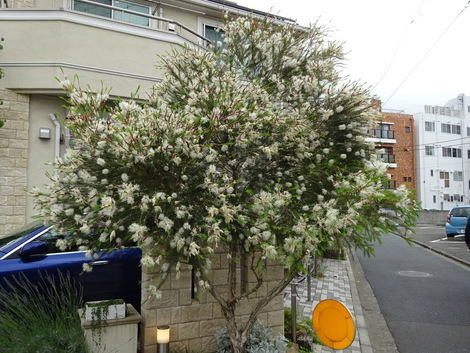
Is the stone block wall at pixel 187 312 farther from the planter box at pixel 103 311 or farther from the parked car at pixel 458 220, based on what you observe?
the parked car at pixel 458 220

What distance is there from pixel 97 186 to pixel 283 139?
1931 mm

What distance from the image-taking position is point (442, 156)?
142 feet

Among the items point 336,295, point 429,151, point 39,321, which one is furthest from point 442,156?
point 39,321

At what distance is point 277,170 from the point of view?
414cm

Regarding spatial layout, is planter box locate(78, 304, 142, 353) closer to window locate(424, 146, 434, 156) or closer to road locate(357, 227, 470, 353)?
road locate(357, 227, 470, 353)

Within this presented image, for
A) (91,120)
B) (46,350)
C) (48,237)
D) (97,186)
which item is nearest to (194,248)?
(97,186)

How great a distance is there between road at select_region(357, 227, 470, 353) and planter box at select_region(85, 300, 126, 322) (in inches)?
166

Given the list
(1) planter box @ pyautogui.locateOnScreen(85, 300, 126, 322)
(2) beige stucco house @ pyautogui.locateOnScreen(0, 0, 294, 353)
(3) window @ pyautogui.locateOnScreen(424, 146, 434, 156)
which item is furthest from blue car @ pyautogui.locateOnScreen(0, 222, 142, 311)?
(3) window @ pyautogui.locateOnScreen(424, 146, 434, 156)

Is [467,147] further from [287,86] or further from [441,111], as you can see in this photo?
[287,86]

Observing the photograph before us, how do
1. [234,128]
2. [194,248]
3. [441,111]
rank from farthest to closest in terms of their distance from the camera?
[441,111] < [234,128] < [194,248]

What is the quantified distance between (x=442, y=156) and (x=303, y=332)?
45328mm

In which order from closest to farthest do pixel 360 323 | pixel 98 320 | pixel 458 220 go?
pixel 98 320 → pixel 360 323 → pixel 458 220

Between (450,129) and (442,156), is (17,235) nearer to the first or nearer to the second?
(442,156)

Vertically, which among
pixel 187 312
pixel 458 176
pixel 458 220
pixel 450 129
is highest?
pixel 450 129
